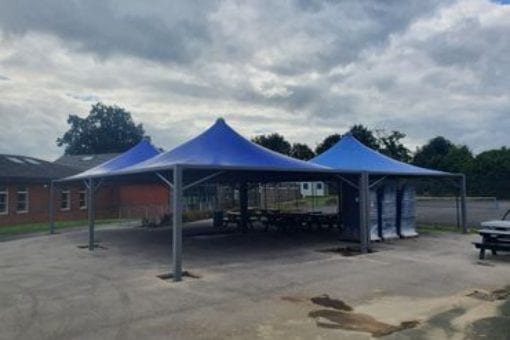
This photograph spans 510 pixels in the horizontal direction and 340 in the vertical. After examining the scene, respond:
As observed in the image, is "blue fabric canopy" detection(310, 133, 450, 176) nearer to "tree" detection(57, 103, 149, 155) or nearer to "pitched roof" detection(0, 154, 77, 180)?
"pitched roof" detection(0, 154, 77, 180)

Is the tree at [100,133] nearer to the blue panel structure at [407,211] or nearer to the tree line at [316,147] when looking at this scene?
the tree line at [316,147]

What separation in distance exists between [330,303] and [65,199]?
93.6 feet

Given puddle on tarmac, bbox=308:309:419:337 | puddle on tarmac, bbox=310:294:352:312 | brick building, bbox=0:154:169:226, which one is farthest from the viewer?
brick building, bbox=0:154:169:226

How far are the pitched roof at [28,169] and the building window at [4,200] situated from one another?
763 mm

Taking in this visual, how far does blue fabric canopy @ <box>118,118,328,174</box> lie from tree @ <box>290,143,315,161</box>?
52.2 m

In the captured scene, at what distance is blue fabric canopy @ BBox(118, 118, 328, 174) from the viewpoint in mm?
13438

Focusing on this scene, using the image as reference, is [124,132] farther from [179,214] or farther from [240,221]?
[179,214]

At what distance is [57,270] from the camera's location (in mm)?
12609

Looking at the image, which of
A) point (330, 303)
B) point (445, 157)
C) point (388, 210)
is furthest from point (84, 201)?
point (445, 157)

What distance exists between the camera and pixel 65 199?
34188 mm

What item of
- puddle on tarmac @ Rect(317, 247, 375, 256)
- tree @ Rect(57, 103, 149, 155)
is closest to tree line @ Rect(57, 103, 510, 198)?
tree @ Rect(57, 103, 149, 155)

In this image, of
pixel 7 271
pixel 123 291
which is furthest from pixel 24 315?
pixel 7 271

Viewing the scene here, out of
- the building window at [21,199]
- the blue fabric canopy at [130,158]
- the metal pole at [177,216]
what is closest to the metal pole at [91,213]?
the blue fabric canopy at [130,158]

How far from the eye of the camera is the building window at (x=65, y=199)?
33.9 meters
